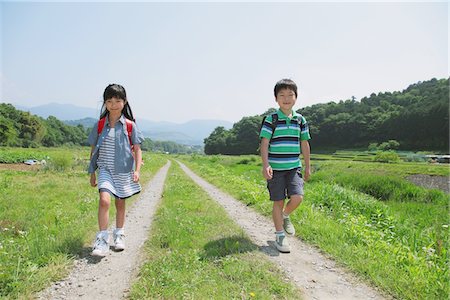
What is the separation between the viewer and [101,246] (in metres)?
4.59

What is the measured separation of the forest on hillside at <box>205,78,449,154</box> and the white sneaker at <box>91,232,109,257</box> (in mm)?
59121

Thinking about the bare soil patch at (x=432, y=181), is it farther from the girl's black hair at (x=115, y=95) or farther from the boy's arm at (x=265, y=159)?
the girl's black hair at (x=115, y=95)

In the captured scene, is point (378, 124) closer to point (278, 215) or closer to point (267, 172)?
point (278, 215)

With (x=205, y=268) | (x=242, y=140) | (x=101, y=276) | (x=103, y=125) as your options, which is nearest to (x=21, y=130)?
(x=242, y=140)

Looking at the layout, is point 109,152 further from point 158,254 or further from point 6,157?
point 6,157

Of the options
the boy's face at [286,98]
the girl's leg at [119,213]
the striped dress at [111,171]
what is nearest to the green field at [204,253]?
the girl's leg at [119,213]

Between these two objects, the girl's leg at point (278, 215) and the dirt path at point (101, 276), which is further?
the girl's leg at point (278, 215)

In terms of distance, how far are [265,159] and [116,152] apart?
2.58 meters

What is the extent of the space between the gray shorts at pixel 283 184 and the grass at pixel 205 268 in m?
1.02

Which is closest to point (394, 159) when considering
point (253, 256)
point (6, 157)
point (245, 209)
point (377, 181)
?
point (377, 181)

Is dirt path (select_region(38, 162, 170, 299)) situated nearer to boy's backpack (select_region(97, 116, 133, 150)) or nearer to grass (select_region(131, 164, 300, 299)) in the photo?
grass (select_region(131, 164, 300, 299))

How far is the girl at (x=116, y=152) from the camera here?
500 centimetres

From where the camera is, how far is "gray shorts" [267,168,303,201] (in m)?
5.21

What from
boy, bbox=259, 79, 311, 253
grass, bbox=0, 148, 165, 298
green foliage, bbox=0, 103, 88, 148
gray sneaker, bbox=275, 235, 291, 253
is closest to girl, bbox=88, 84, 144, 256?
grass, bbox=0, 148, 165, 298
